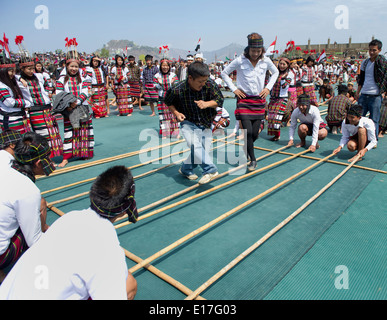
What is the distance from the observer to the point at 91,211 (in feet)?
4.13

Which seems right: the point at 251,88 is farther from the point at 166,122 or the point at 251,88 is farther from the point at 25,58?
the point at 25,58

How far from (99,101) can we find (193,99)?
5271 millimetres

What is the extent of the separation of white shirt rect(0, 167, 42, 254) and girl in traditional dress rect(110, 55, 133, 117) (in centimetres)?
675

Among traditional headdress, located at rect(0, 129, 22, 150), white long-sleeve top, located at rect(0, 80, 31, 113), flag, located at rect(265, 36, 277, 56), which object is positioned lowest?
traditional headdress, located at rect(0, 129, 22, 150)

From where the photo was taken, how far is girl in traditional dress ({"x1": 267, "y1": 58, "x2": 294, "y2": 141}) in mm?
5176

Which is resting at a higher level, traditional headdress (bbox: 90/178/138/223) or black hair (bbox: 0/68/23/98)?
black hair (bbox: 0/68/23/98)

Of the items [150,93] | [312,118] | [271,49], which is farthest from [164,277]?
[271,49]

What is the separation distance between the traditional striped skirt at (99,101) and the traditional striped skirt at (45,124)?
311 cm

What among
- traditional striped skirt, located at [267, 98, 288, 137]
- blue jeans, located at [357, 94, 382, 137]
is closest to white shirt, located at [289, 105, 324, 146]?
traditional striped skirt, located at [267, 98, 288, 137]

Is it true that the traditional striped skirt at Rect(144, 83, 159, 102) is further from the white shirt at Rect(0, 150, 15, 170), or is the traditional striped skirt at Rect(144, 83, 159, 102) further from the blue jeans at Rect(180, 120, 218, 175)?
the white shirt at Rect(0, 150, 15, 170)

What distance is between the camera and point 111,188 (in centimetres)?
128
